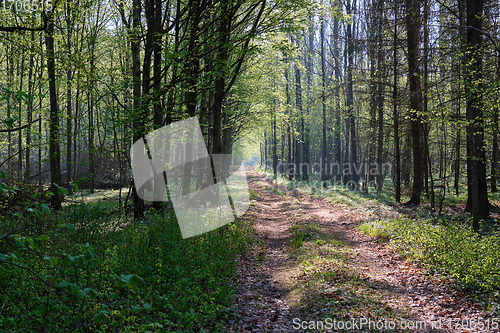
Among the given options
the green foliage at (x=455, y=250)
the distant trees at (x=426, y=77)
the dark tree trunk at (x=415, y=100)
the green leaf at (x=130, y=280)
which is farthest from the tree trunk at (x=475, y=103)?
the green leaf at (x=130, y=280)

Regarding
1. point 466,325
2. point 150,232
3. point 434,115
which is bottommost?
point 466,325

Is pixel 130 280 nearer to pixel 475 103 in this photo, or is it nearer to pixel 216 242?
pixel 216 242

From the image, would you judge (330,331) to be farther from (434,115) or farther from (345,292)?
(434,115)

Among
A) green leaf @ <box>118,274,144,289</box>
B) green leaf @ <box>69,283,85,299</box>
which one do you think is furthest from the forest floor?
green leaf @ <box>69,283,85,299</box>

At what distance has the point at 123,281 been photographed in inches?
74.7

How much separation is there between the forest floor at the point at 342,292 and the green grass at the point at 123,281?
27.3 inches

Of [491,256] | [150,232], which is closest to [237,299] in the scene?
[150,232]

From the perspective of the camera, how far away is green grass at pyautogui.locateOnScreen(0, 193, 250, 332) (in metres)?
3.74

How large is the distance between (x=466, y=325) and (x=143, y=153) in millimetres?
9221

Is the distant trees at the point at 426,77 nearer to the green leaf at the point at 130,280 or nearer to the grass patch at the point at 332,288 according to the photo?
the grass patch at the point at 332,288

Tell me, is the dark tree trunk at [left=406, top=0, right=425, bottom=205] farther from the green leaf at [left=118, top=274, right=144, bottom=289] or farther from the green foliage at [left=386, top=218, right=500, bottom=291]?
the green leaf at [left=118, top=274, right=144, bottom=289]

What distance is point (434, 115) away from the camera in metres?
9.47

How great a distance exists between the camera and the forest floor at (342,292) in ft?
16.9

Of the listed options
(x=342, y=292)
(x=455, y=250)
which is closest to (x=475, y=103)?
(x=455, y=250)
